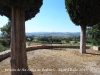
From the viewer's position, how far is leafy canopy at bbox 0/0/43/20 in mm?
6356

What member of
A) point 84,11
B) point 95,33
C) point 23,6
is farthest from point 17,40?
point 95,33

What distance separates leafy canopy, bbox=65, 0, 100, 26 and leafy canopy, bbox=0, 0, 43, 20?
17.1 ft

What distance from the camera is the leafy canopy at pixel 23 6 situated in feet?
20.9

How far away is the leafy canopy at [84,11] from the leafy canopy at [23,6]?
17.1 ft

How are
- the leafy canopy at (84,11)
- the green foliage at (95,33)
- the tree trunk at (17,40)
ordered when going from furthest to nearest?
the green foliage at (95,33) < the leafy canopy at (84,11) < the tree trunk at (17,40)

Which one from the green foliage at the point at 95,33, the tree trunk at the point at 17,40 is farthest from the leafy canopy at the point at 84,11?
the green foliage at the point at 95,33

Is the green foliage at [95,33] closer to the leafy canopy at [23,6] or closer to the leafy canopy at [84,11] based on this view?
the leafy canopy at [84,11]

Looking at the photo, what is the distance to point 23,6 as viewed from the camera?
6.45 m

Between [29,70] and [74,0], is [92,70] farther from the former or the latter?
[74,0]

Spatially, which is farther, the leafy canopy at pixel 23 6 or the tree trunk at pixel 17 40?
the tree trunk at pixel 17 40

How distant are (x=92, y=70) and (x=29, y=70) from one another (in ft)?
9.25

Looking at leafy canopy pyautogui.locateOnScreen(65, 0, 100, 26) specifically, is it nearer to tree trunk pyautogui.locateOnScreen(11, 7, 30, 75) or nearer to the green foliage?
tree trunk pyautogui.locateOnScreen(11, 7, 30, 75)

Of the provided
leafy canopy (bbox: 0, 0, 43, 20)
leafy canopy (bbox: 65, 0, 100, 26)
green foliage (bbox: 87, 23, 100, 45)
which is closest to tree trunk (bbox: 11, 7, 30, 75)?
leafy canopy (bbox: 0, 0, 43, 20)

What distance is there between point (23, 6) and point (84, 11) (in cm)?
705
